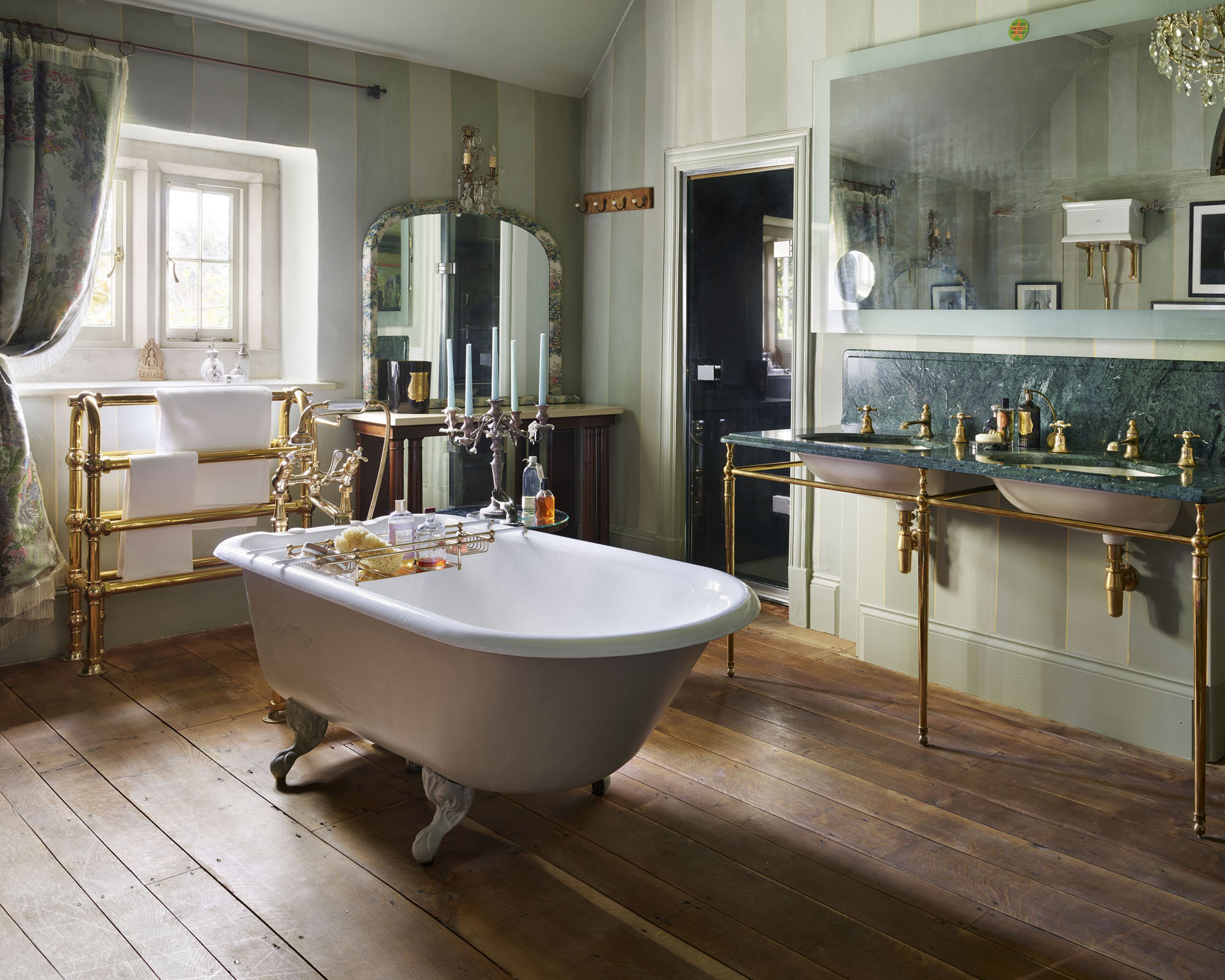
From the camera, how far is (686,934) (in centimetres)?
213

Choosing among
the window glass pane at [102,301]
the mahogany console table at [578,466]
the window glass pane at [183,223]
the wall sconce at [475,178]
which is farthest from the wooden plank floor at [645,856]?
the wall sconce at [475,178]

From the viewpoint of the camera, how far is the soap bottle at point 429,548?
296 centimetres

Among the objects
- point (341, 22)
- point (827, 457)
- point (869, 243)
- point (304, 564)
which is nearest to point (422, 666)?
point (304, 564)

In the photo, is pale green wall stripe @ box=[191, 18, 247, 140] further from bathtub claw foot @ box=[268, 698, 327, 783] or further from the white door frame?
bathtub claw foot @ box=[268, 698, 327, 783]

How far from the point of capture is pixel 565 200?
5.22 metres

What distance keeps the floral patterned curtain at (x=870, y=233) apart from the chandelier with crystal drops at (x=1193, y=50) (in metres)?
Result: 1.00

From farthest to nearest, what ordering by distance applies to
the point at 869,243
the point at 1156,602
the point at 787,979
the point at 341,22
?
the point at 341,22, the point at 869,243, the point at 1156,602, the point at 787,979

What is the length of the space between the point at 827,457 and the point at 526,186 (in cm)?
234

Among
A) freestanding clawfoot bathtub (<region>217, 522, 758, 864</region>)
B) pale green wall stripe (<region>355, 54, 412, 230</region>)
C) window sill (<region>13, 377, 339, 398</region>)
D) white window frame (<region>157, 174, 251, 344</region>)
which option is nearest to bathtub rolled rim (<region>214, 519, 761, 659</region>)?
freestanding clawfoot bathtub (<region>217, 522, 758, 864</region>)

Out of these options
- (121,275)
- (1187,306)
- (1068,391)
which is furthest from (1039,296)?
(121,275)

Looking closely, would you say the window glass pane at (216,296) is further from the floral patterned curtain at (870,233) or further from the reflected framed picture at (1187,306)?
the reflected framed picture at (1187,306)

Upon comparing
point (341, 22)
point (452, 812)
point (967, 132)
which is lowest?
point (452, 812)

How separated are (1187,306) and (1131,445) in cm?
41

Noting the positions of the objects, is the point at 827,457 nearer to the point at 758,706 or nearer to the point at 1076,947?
the point at 758,706
